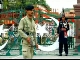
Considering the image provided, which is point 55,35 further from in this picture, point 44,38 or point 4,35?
point 4,35

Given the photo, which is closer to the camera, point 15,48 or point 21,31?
point 21,31

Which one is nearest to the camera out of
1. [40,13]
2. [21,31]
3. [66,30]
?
[21,31]

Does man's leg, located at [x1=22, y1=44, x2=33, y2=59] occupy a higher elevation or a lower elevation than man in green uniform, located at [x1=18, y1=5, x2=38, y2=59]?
lower

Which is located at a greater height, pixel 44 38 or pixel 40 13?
pixel 40 13

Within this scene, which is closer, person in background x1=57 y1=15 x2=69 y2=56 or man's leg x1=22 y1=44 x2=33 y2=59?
man's leg x1=22 y1=44 x2=33 y2=59

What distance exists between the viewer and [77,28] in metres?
17.8

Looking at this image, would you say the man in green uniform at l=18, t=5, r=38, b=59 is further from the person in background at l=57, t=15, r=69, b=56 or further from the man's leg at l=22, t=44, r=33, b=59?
the person in background at l=57, t=15, r=69, b=56

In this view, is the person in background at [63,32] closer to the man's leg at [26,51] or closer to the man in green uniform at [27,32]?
the man in green uniform at [27,32]

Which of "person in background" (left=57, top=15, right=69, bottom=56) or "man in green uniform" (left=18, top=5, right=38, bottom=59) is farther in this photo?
"person in background" (left=57, top=15, right=69, bottom=56)

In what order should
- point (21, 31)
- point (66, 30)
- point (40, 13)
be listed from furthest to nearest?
point (40, 13) → point (66, 30) → point (21, 31)

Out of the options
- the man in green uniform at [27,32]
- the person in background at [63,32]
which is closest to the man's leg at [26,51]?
the man in green uniform at [27,32]

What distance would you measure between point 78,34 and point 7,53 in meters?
3.60

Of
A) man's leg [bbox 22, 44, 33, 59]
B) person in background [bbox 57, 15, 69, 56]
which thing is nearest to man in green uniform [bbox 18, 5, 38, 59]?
man's leg [bbox 22, 44, 33, 59]

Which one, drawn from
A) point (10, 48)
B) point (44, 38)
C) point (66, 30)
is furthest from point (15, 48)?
point (66, 30)
